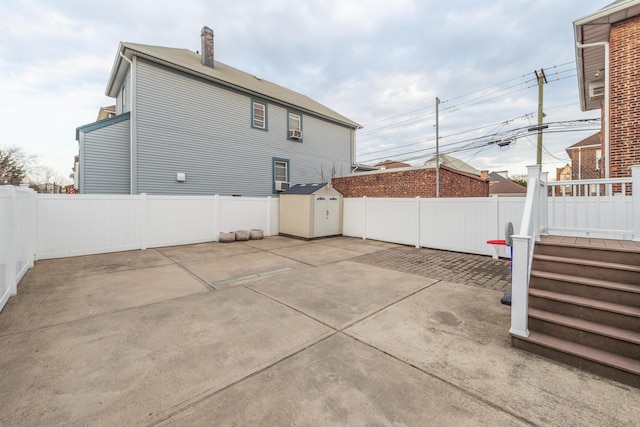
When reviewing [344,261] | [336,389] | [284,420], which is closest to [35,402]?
[284,420]

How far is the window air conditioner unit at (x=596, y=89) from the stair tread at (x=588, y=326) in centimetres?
1049

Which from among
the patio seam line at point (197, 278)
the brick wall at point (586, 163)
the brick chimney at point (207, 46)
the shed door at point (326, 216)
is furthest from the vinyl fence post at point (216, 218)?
the brick wall at point (586, 163)

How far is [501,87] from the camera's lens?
562 inches

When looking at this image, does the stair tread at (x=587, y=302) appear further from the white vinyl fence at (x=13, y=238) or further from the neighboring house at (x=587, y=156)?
the neighboring house at (x=587, y=156)

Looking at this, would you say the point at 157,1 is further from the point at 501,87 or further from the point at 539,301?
the point at 501,87

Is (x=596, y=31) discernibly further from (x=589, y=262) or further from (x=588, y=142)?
(x=588, y=142)

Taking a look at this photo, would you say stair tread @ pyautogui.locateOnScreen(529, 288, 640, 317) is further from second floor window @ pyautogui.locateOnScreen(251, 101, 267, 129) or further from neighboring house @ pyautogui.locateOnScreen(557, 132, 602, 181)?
neighboring house @ pyautogui.locateOnScreen(557, 132, 602, 181)

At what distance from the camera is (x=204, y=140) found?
11188 millimetres

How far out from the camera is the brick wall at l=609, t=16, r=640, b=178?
19.3 ft

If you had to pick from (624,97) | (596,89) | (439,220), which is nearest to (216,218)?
(439,220)

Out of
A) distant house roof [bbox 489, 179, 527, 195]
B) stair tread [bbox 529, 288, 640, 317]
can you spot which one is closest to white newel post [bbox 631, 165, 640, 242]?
stair tread [bbox 529, 288, 640, 317]

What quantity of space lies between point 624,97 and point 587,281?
6312 mm

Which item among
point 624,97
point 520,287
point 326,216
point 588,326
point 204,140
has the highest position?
point 204,140

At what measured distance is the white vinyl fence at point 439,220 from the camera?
7152 mm
